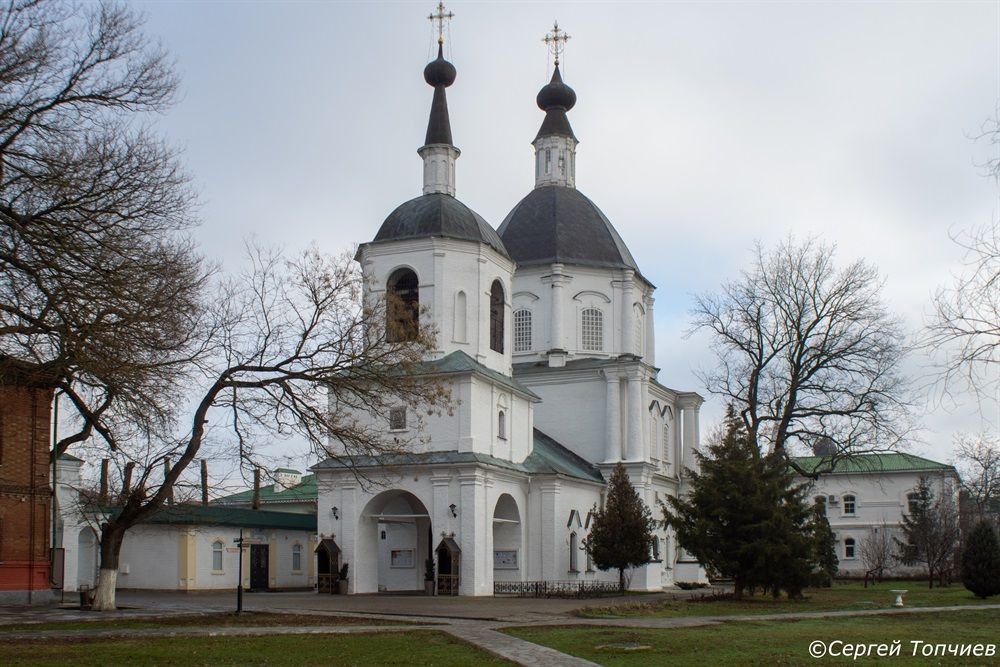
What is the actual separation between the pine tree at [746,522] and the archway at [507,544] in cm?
714

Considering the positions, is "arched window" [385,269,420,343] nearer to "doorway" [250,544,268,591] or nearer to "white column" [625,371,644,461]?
"white column" [625,371,644,461]

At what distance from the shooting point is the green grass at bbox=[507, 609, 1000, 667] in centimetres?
1441

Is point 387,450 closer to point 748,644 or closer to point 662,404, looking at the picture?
point 748,644

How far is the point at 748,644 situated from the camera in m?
16.6

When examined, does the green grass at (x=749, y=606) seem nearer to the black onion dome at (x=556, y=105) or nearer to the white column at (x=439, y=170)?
the white column at (x=439, y=170)

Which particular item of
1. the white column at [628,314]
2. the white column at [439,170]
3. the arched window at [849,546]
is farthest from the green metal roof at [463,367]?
the arched window at [849,546]

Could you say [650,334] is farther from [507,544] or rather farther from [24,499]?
[24,499]

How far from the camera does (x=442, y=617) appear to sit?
74.5ft

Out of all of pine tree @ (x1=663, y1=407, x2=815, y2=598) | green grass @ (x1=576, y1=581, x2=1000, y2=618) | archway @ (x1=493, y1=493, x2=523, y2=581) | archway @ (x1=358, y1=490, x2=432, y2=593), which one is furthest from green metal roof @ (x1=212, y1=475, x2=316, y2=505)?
green grass @ (x1=576, y1=581, x2=1000, y2=618)

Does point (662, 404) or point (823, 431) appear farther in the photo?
point (662, 404)

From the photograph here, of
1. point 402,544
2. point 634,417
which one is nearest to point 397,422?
point 402,544

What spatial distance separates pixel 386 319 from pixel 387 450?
113 inches

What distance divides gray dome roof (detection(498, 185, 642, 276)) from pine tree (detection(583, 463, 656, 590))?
40.5ft

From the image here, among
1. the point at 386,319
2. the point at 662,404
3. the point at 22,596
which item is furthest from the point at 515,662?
the point at 662,404
